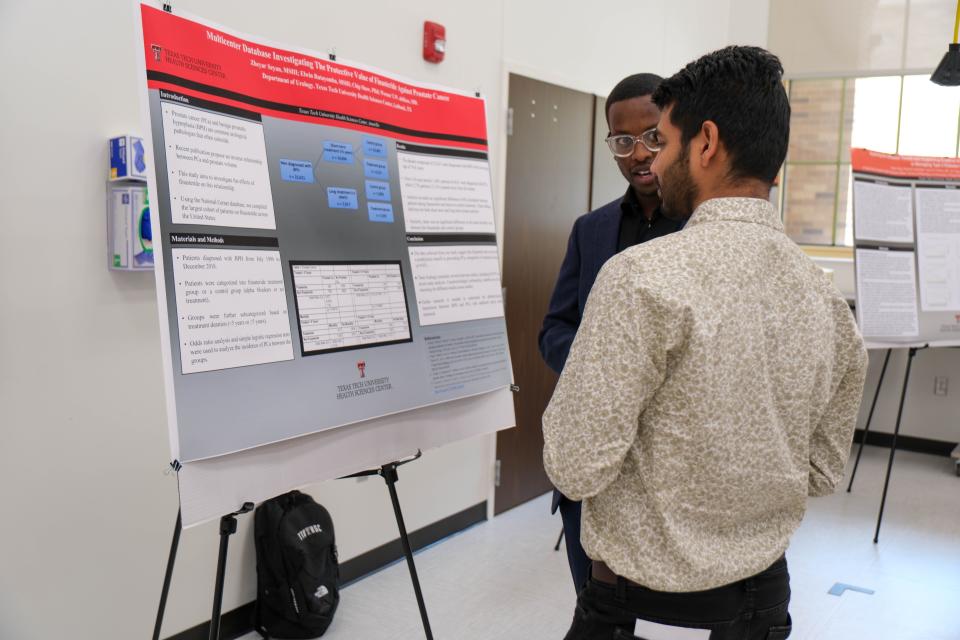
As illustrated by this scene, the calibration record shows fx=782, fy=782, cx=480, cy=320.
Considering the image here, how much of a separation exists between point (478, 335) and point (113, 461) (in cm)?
105

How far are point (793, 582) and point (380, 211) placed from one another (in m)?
2.36

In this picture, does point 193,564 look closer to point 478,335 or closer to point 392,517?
point 392,517

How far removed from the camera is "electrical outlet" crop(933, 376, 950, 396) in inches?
202

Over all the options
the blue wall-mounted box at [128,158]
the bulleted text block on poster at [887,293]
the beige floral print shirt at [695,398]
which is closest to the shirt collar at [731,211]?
the beige floral print shirt at [695,398]

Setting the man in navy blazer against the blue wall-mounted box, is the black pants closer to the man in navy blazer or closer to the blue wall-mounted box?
the man in navy blazer

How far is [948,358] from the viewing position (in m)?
5.12

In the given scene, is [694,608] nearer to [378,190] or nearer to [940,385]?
[378,190]

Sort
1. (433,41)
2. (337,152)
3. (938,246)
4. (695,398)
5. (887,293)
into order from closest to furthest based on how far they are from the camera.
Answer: (695,398), (337,152), (433,41), (887,293), (938,246)

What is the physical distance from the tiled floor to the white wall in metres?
0.54

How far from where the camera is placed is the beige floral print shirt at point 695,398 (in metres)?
1.00

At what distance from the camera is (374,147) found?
1.80 meters

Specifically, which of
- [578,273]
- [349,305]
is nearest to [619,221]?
[578,273]

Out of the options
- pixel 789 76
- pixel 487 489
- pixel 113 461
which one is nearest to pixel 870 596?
pixel 487 489

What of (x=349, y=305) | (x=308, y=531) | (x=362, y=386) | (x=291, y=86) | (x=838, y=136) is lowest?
(x=308, y=531)
